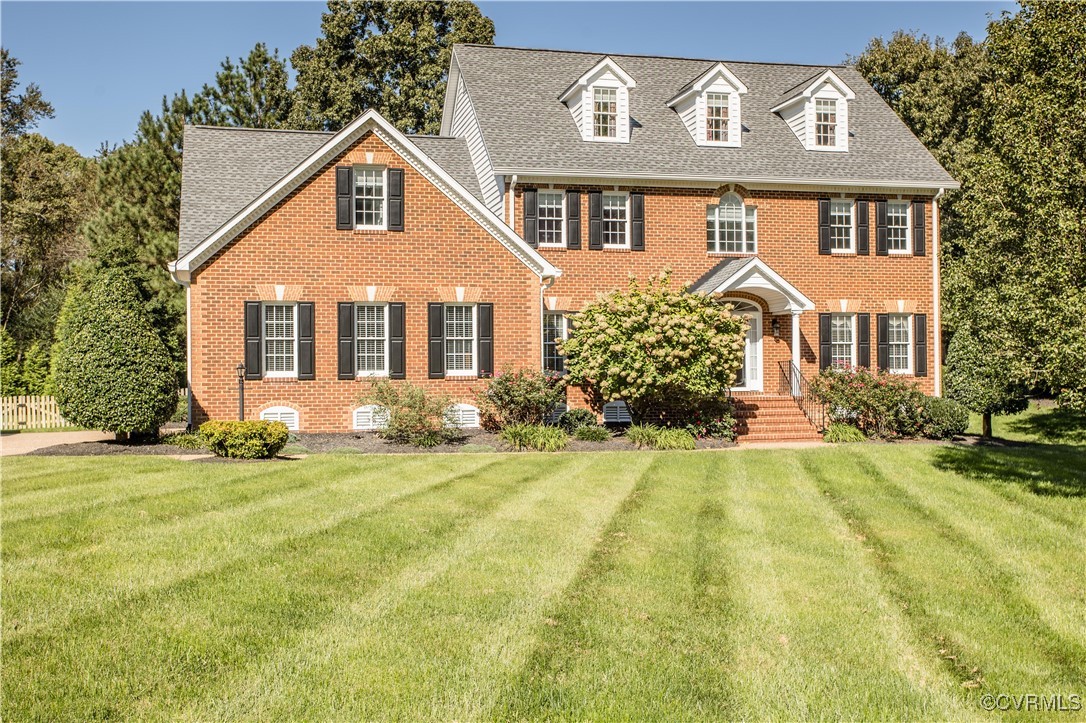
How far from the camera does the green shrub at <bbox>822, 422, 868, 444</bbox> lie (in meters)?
19.2

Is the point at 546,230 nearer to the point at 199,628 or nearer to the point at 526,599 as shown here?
the point at 526,599

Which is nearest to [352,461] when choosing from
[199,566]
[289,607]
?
[199,566]

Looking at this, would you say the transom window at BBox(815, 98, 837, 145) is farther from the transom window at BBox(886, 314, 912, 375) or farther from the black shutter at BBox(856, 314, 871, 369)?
the transom window at BBox(886, 314, 912, 375)

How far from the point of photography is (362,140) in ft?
62.1

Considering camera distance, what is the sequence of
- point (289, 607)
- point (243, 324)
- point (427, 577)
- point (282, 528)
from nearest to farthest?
point (289, 607) < point (427, 577) < point (282, 528) < point (243, 324)

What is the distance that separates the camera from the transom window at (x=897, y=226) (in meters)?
23.5

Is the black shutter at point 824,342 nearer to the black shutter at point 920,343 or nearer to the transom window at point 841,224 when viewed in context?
the transom window at point 841,224

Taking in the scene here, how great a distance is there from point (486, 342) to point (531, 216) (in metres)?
3.85

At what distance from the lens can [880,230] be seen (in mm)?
23406

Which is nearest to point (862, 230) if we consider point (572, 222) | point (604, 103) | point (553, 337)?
point (604, 103)

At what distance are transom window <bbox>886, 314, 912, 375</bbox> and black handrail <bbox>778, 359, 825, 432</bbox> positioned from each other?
305 cm

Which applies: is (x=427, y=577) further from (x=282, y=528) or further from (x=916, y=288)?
(x=916, y=288)

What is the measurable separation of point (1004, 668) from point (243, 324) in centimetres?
1595

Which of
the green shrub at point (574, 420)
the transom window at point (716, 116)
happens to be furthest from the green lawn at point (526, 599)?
the transom window at point (716, 116)
